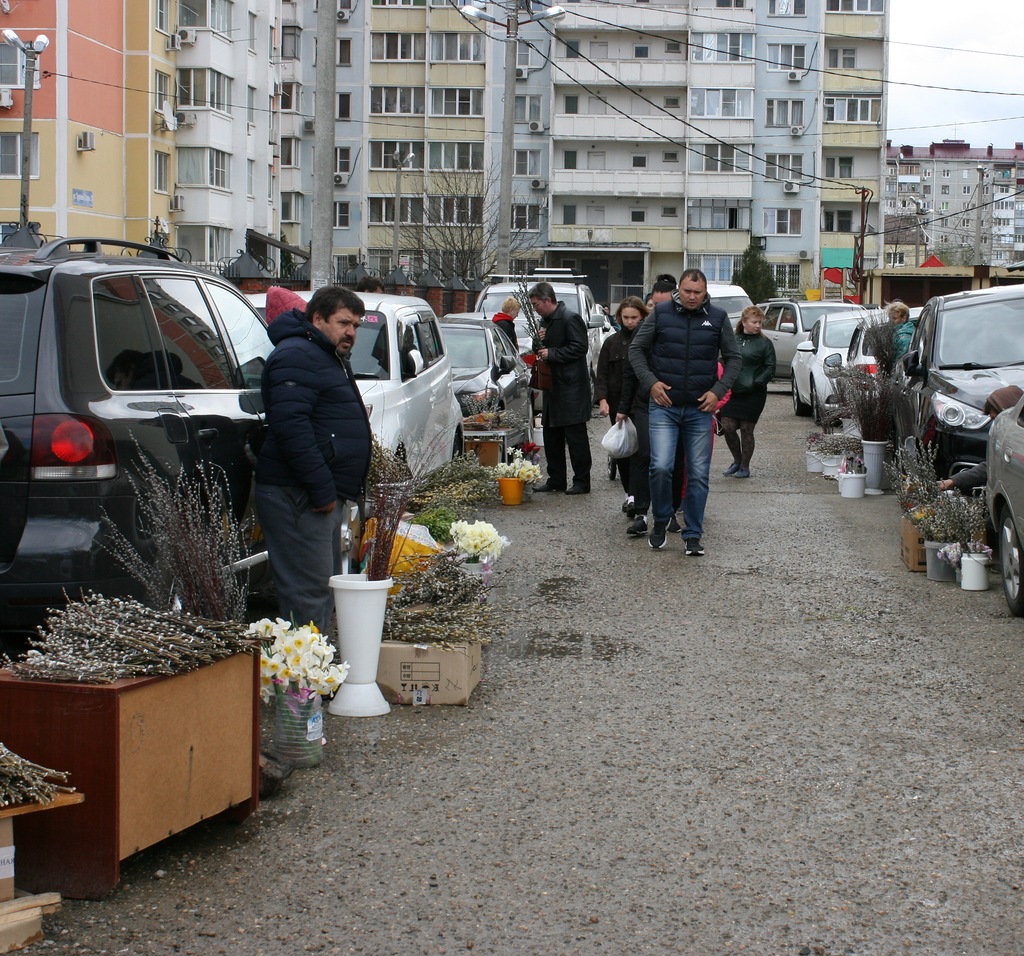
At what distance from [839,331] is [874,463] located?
912 centimetres

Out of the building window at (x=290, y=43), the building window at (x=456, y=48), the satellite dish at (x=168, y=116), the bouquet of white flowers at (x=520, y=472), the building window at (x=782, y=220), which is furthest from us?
the building window at (x=782, y=220)

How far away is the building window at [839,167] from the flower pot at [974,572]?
228 feet

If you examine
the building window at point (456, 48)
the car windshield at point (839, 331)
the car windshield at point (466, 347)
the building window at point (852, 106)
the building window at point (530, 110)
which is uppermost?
the building window at point (456, 48)

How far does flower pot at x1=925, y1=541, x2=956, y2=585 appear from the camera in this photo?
391 inches

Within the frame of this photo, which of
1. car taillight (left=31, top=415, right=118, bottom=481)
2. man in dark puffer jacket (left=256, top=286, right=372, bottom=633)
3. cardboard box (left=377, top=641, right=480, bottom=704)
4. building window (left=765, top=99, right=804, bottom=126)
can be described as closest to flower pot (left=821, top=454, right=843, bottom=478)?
cardboard box (left=377, top=641, right=480, bottom=704)

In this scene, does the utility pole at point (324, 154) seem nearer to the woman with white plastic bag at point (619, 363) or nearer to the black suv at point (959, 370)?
the woman with white plastic bag at point (619, 363)

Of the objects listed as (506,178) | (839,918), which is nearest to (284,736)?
(839,918)

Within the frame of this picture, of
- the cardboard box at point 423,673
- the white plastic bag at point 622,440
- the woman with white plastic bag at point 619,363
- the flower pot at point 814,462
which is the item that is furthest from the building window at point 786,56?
the cardboard box at point 423,673

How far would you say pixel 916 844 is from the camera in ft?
16.3

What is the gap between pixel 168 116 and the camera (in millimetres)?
54219

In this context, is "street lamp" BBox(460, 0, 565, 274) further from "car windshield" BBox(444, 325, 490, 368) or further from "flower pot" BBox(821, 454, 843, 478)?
"flower pot" BBox(821, 454, 843, 478)

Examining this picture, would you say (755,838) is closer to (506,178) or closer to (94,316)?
(94,316)

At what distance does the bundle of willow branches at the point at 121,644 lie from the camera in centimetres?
451

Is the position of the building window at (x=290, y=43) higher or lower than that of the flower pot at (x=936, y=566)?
higher
